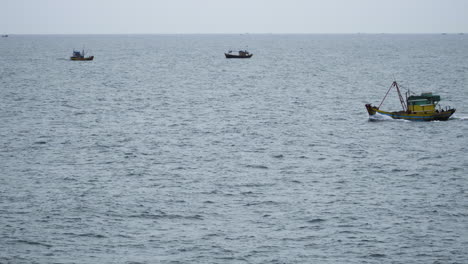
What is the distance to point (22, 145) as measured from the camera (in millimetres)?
59438

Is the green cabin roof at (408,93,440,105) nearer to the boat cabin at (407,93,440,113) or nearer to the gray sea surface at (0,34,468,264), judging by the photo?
the boat cabin at (407,93,440,113)

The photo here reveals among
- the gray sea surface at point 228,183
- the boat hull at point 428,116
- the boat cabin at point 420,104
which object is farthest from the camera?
the boat cabin at point 420,104

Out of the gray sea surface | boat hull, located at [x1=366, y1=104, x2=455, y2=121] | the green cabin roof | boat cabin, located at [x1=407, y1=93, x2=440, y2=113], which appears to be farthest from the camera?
boat cabin, located at [x1=407, y1=93, x2=440, y2=113]

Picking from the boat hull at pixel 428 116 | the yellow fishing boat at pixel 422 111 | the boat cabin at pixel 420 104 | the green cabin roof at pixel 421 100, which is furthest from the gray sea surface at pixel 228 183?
the green cabin roof at pixel 421 100

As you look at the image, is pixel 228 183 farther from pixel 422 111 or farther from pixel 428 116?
pixel 422 111

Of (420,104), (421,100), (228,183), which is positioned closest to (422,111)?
(420,104)

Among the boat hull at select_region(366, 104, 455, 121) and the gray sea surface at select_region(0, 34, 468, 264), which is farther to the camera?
the boat hull at select_region(366, 104, 455, 121)

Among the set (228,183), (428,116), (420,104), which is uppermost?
(420,104)

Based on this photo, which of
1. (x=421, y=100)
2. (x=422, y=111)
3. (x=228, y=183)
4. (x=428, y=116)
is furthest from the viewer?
(x=422, y=111)

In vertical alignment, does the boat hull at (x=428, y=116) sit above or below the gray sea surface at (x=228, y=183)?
above

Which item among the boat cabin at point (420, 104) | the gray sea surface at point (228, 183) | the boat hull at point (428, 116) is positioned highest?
the boat cabin at point (420, 104)

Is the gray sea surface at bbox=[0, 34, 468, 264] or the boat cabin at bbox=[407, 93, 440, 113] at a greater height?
the boat cabin at bbox=[407, 93, 440, 113]

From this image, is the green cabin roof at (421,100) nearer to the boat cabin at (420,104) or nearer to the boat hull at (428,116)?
the boat cabin at (420,104)

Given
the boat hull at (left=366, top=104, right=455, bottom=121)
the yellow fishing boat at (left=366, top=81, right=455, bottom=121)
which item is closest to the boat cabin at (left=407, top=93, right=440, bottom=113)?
the yellow fishing boat at (left=366, top=81, right=455, bottom=121)
